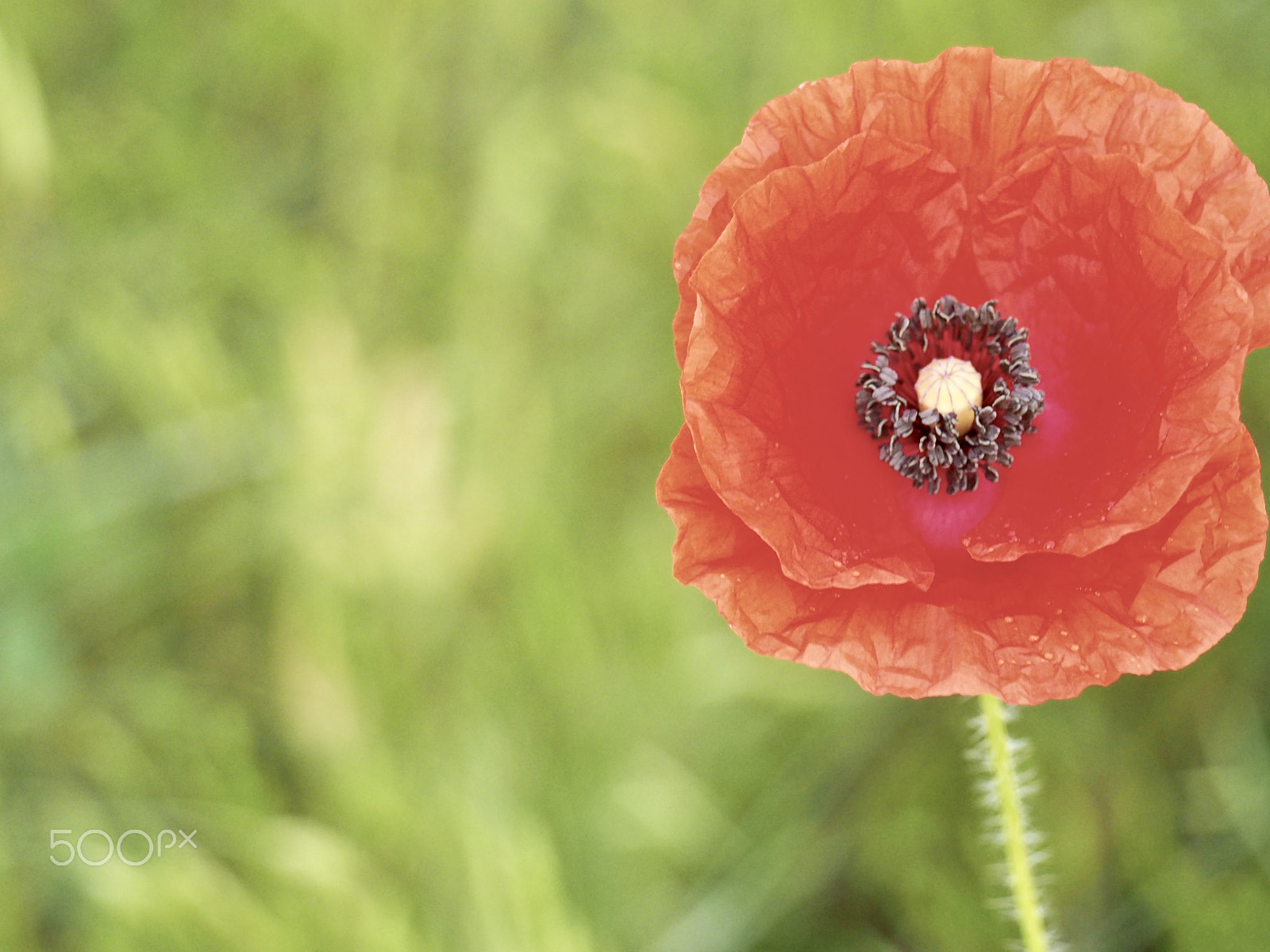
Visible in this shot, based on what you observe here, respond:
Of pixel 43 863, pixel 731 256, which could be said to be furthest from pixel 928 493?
pixel 43 863

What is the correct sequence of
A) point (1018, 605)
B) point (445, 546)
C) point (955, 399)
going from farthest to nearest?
point (445, 546) < point (955, 399) < point (1018, 605)

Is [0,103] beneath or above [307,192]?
beneath

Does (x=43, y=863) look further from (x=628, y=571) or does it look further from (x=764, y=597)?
(x=764, y=597)

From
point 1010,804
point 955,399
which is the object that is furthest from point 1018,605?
point 955,399

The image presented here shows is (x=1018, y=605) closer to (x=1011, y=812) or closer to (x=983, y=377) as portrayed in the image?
(x=1011, y=812)

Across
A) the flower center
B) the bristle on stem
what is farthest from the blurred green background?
the flower center

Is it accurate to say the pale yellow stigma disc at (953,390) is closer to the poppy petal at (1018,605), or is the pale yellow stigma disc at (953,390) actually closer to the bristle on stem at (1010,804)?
the poppy petal at (1018,605)
